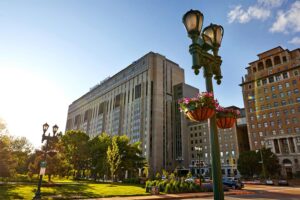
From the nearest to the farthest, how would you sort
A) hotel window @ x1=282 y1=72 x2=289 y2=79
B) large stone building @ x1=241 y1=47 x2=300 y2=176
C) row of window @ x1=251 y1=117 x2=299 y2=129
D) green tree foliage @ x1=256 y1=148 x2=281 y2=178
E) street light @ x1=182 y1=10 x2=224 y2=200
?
street light @ x1=182 y1=10 x2=224 y2=200 < green tree foliage @ x1=256 y1=148 x2=281 y2=178 < large stone building @ x1=241 y1=47 x2=300 y2=176 < row of window @ x1=251 y1=117 x2=299 y2=129 < hotel window @ x1=282 y1=72 x2=289 y2=79

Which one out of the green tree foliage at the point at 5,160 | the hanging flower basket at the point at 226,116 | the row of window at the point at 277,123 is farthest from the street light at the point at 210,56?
the row of window at the point at 277,123

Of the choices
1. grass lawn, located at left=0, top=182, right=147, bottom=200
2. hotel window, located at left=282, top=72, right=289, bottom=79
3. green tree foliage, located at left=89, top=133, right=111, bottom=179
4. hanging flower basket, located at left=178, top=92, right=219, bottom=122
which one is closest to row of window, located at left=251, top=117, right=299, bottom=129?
hotel window, located at left=282, top=72, right=289, bottom=79

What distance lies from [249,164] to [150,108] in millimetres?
50035

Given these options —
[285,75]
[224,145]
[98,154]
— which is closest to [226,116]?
[98,154]

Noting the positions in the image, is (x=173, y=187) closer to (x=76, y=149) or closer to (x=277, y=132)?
(x=76, y=149)

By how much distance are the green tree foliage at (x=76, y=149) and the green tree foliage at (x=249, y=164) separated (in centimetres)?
4398

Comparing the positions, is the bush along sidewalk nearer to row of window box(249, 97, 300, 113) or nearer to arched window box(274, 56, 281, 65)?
row of window box(249, 97, 300, 113)

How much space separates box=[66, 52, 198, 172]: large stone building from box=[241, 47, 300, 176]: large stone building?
34.3 metres

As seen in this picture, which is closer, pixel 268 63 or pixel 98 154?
pixel 98 154

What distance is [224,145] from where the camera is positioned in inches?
3634

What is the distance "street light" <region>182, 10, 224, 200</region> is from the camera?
3.97 metres

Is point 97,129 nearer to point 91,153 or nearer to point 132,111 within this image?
point 132,111

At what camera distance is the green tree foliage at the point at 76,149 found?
5103 centimetres

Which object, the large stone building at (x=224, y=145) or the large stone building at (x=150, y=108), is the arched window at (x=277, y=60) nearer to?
the large stone building at (x=224, y=145)
